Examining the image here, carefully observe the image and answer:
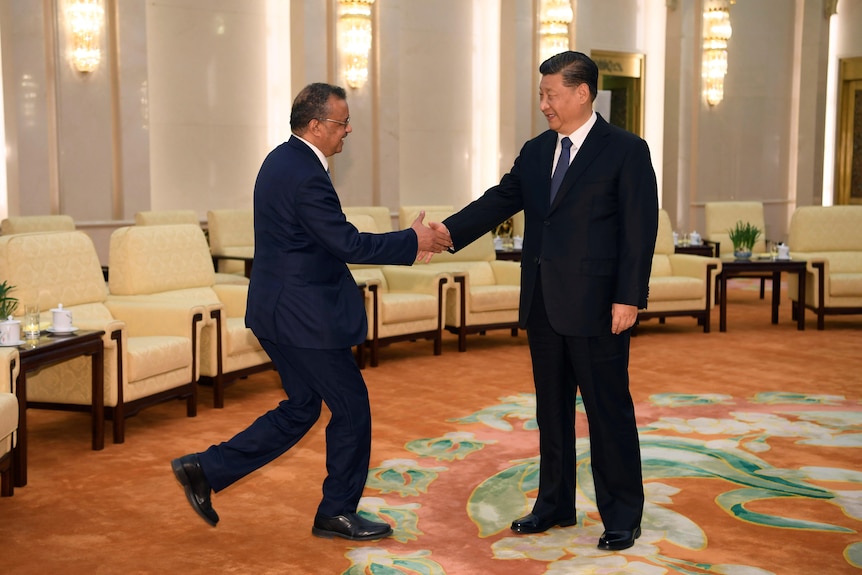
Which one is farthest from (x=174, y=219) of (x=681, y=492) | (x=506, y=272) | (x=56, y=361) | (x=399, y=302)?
(x=681, y=492)

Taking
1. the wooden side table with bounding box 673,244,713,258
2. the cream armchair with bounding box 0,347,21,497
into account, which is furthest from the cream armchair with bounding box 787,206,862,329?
the cream armchair with bounding box 0,347,21,497

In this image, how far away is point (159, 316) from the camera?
5.86m

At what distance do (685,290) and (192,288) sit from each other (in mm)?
4373

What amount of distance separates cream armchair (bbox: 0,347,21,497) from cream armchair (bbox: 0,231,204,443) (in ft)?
2.70

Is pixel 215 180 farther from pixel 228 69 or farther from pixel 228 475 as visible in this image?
pixel 228 475

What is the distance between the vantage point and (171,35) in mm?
9617

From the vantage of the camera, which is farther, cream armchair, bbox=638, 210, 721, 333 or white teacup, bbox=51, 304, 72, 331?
cream armchair, bbox=638, 210, 721, 333

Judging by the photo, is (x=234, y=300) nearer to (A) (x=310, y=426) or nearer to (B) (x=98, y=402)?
(B) (x=98, y=402)

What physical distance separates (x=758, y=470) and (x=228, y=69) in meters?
7.09

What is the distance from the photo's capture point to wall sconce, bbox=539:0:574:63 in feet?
38.8

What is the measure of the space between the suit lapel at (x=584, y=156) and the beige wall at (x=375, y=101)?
21.0 ft

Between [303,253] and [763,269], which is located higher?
[303,253]

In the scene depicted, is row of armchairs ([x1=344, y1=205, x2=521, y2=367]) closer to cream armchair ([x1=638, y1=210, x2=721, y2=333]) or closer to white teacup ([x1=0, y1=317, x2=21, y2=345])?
cream armchair ([x1=638, y1=210, x2=721, y2=333])

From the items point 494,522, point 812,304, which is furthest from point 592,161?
point 812,304
